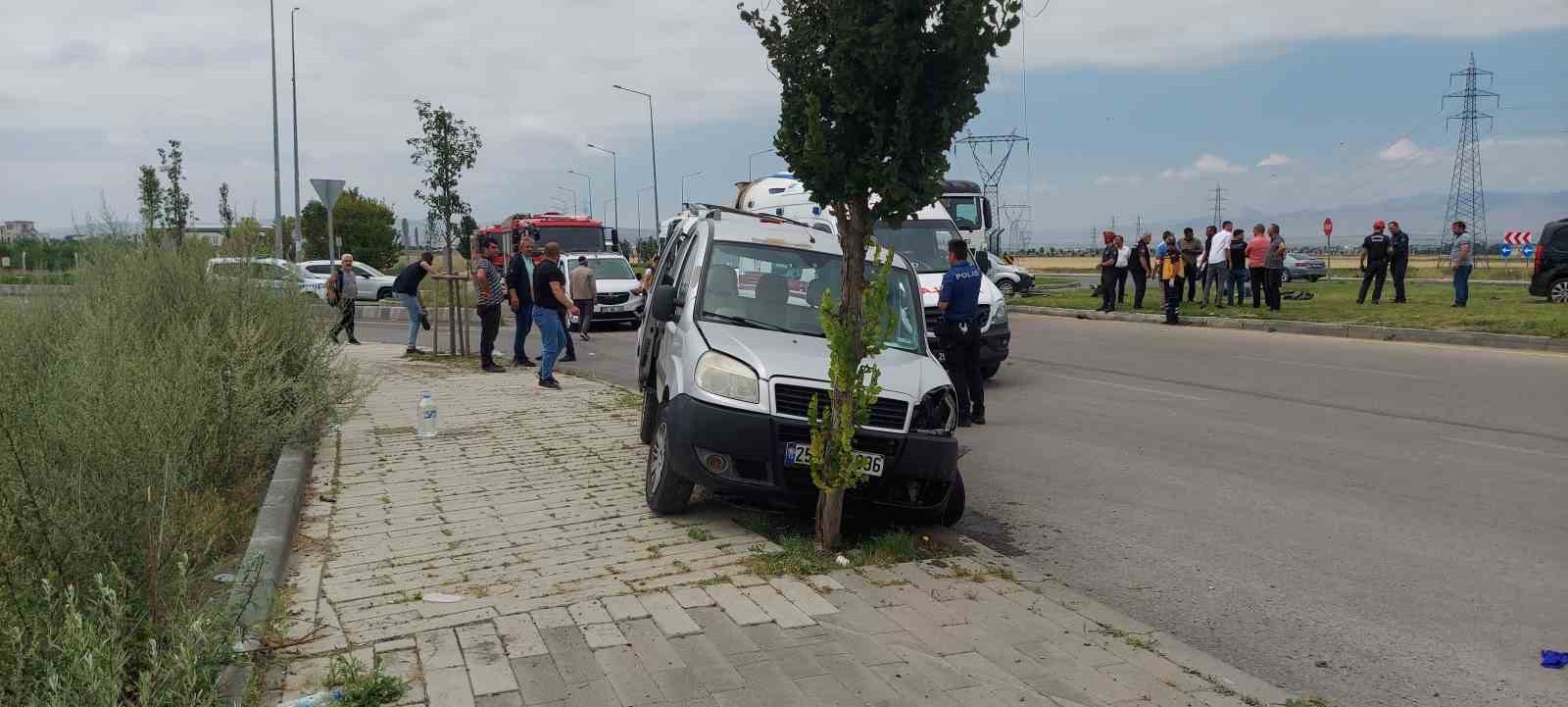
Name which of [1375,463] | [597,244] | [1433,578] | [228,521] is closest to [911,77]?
[1433,578]

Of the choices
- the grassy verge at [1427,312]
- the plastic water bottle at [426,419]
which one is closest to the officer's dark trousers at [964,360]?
the plastic water bottle at [426,419]

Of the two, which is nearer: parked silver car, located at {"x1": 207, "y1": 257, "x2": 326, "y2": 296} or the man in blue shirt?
parked silver car, located at {"x1": 207, "y1": 257, "x2": 326, "y2": 296}

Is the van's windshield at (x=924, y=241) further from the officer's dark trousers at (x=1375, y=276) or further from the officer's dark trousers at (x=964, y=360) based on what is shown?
the officer's dark trousers at (x=1375, y=276)

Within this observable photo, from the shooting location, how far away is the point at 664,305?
786 centimetres

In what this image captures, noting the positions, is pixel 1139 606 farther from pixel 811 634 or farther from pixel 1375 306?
pixel 1375 306

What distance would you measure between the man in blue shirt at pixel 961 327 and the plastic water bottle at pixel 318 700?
7.54 metres

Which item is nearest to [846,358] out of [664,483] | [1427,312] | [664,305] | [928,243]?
[664,483]

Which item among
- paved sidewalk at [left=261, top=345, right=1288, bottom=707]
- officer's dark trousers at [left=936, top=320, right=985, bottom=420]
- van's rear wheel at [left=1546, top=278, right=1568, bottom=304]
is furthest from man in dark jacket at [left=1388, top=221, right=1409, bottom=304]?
paved sidewalk at [left=261, top=345, right=1288, bottom=707]

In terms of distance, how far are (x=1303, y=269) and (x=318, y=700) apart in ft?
172

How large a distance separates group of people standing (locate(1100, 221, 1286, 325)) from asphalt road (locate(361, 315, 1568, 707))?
8.36m

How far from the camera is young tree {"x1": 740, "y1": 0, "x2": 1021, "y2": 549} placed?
5820 mm

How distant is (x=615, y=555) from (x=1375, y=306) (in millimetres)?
21612

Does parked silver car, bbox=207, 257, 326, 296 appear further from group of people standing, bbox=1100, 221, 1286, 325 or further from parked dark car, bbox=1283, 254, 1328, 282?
parked dark car, bbox=1283, 254, 1328, 282

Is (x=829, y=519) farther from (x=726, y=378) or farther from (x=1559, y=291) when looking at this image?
(x=1559, y=291)
